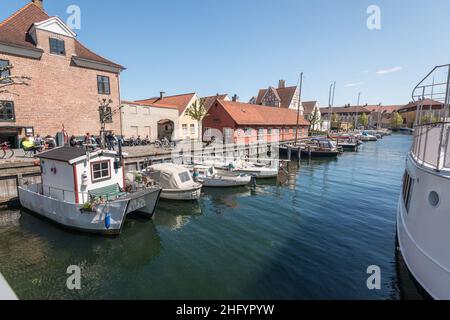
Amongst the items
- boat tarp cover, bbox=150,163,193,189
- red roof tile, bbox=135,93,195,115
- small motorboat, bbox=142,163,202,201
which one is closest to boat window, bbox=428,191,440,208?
small motorboat, bbox=142,163,202,201

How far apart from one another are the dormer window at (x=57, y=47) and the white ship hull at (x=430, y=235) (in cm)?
3069

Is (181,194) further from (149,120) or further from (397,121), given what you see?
(397,121)

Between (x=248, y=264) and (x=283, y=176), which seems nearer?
(x=248, y=264)

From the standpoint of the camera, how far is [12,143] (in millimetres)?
22766

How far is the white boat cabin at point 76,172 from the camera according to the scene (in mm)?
12141

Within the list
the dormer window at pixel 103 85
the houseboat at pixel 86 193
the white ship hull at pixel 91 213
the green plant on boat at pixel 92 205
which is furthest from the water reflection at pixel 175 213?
the dormer window at pixel 103 85

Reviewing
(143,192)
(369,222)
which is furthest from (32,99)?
(369,222)

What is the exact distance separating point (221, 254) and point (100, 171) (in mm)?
7877

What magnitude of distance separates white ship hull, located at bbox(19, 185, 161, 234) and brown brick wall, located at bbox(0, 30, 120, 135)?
13.4 m

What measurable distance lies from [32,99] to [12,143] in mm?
4533

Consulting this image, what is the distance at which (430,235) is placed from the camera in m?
6.58

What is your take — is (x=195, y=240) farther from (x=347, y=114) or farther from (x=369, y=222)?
(x=347, y=114)

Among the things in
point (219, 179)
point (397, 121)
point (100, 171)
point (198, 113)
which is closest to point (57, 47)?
point (198, 113)

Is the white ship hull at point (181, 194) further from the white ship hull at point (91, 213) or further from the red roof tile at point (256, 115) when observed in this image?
the red roof tile at point (256, 115)
